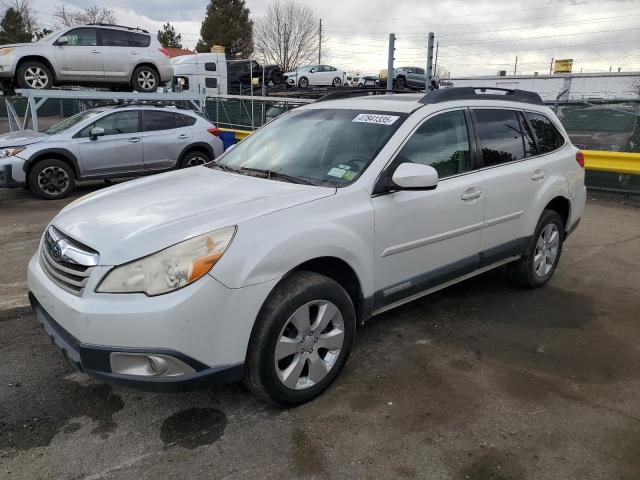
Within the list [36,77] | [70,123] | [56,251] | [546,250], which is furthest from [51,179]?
[546,250]

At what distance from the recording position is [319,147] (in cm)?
363

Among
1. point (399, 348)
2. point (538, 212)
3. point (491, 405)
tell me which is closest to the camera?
point (491, 405)

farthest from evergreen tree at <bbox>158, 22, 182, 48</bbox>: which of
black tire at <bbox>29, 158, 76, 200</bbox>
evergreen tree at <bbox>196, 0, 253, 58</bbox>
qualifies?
black tire at <bbox>29, 158, 76, 200</bbox>

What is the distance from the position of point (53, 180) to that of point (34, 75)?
366cm

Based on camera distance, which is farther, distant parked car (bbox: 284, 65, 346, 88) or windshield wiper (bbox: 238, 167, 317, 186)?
distant parked car (bbox: 284, 65, 346, 88)

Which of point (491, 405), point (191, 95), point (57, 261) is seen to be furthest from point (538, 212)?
point (191, 95)

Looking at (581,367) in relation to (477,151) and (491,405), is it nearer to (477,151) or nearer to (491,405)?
(491,405)

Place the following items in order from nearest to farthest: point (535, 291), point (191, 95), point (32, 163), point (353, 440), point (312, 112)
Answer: point (353, 440)
point (312, 112)
point (535, 291)
point (32, 163)
point (191, 95)

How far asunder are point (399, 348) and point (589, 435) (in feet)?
4.34

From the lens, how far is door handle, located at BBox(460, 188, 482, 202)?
3746 millimetres

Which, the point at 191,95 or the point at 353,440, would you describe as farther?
the point at 191,95

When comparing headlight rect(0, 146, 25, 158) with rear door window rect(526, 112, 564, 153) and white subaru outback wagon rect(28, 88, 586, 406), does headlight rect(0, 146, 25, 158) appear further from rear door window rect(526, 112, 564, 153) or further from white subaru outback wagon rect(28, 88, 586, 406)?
rear door window rect(526, 112, 564, 153)

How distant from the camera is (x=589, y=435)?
279cm

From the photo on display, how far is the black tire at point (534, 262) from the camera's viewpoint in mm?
4645
